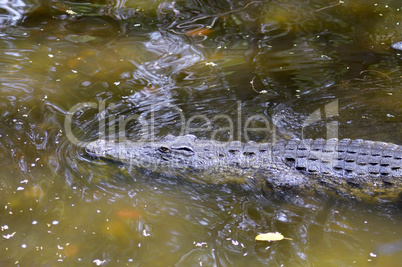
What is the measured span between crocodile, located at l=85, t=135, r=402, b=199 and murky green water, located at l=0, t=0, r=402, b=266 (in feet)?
0.53

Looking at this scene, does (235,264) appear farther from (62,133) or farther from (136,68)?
(136,68)

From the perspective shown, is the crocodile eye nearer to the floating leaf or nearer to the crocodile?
the crocodile

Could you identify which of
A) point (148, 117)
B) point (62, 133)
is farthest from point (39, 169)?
point (148, 117)

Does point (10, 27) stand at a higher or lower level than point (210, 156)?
higher

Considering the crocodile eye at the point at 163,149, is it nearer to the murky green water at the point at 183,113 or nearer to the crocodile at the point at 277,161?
the crocodile at the point at 277,161

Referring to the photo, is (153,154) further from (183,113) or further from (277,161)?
(277,161)

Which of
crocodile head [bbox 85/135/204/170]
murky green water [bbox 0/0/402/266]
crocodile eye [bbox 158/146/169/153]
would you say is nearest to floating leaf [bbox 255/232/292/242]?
murky green water [bbox 0/0/402/266]

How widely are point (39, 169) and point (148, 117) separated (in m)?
1.58

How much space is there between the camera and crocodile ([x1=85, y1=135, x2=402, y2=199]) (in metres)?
3.95

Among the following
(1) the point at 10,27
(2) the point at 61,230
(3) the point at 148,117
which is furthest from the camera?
(1) the point at 10,27

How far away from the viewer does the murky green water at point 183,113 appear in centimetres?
355

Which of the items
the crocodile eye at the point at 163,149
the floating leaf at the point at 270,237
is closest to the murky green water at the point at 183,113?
the floating leaf at the point at 270,237

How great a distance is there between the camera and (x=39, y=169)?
14.0ft

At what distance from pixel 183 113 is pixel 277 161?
1.59 meters
